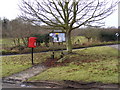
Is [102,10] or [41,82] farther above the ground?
[102,10]

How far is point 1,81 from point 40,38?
577 inches

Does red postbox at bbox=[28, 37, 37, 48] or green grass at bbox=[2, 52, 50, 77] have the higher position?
red postbox at bbox=[28, 37, 37, 48]

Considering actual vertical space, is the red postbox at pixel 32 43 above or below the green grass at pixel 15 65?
above

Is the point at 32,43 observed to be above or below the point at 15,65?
above

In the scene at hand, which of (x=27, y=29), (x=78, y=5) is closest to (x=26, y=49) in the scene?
(x=27, y=29)

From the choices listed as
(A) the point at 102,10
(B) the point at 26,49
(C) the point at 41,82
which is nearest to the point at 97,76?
(C) the point at 41,82

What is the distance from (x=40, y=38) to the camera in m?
20.4

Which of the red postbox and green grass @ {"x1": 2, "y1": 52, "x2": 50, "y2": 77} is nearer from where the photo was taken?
green grass @ {"x1": 2, "y1": 52, "x2": 50, "y2": 77}

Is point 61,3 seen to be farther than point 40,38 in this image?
No

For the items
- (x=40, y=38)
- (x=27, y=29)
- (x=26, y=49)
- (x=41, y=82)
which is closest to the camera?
(x=41, y=82)

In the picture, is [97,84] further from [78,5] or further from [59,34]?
[78,5]

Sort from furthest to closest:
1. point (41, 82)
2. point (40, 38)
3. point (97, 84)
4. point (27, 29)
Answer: point (40, 38), point (27, 29), point (41, 82), point (97, 84)

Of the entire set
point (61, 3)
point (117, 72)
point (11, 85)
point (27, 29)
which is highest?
point (61, 3)

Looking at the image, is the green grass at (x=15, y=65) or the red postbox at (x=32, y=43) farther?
the red postbox at (x=32, y=43)
